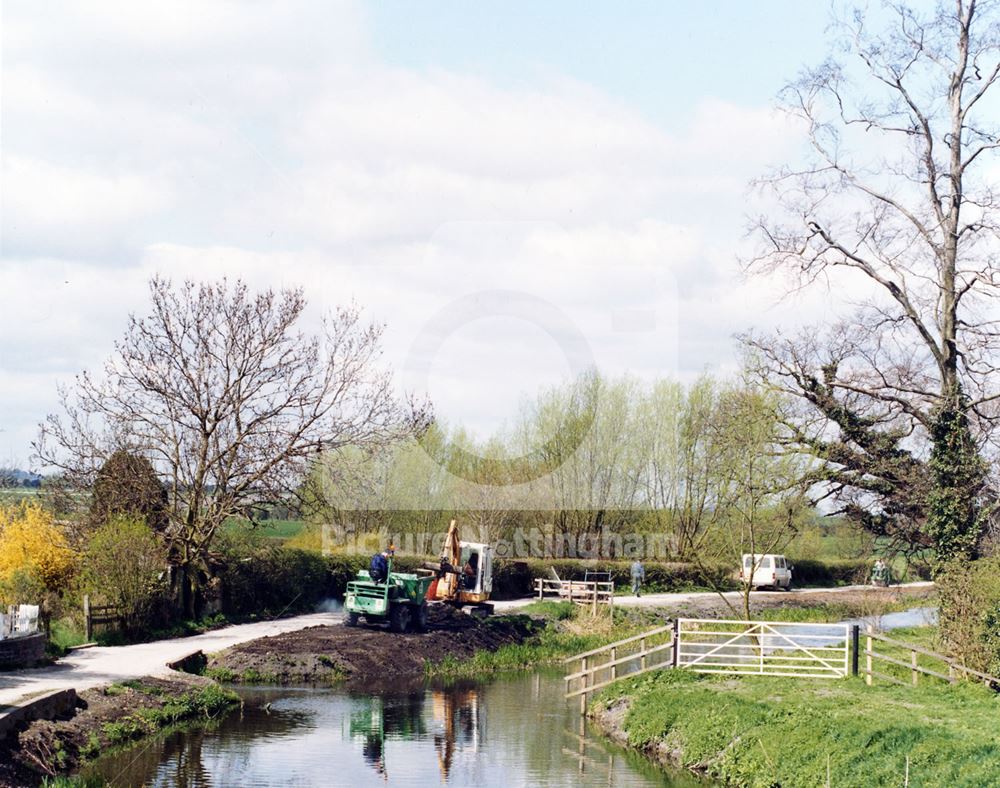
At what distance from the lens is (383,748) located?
18672 millimetres

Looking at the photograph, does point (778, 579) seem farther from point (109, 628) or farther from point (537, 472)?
point (109, 628)

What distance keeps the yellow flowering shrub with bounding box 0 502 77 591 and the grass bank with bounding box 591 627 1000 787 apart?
488 inches

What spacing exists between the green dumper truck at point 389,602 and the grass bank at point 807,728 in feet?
29.8

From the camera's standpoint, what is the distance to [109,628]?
26.8 m

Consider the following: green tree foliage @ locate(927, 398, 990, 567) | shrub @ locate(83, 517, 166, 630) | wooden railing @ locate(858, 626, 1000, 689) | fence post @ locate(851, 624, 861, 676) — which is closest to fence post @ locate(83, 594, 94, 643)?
shrub @ locate(83, 517, 166, 630)

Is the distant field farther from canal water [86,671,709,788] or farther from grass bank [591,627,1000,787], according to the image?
grass bank [591,627,1000,787]

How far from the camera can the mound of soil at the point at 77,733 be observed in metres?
14.8

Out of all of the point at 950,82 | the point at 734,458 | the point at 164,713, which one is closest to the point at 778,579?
the point at 734,458

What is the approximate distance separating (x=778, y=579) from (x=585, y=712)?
34.1 meters

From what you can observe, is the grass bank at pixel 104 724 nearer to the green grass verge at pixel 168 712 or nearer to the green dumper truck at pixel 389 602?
the green grass verge at pixel 168 712

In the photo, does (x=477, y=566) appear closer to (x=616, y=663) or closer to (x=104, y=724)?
(x=616, y=663)

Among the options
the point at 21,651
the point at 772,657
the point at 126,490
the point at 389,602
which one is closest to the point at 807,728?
the point at 772,657

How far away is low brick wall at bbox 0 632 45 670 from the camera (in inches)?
817

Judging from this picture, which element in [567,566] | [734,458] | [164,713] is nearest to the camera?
[164,713]
